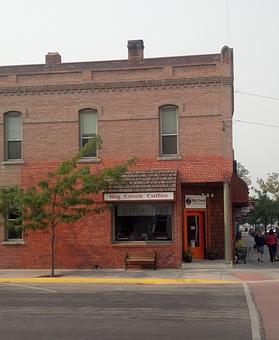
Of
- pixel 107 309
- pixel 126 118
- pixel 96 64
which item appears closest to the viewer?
pixel 107 309

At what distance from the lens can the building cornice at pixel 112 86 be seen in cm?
2438

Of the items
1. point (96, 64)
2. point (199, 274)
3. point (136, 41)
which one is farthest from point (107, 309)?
point (136, 41)

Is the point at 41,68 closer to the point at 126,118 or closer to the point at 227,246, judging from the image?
the point at 126,118

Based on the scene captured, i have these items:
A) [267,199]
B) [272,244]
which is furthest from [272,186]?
[272,244]

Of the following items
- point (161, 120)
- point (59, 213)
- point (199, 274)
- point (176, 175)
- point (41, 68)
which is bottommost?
point (199, 274)

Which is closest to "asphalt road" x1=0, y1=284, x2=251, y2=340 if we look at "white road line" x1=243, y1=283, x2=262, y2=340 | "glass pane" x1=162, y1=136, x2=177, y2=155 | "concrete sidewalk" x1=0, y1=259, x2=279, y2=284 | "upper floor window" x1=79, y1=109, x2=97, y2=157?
"white road line" x1=243, y1=283, x2=262, y2=340

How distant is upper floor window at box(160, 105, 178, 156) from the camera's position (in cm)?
2477

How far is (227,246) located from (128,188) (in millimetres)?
4532

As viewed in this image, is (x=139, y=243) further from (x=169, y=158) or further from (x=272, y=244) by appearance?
(x=272, y=244)

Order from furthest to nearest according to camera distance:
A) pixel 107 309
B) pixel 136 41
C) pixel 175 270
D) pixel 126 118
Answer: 1. pixel 136 41
2. pixel 126 118
3. pixel 175 270
4. pixel 107 309

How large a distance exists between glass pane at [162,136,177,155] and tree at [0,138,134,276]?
8.85 ft

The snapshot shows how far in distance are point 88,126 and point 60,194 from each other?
4.47 m

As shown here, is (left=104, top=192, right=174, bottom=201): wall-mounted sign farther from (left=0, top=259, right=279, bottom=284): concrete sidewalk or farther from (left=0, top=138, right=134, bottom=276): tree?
(left=0, top=259, right=279, bottom=284): concrete sidewalk

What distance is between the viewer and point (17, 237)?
25656 mm
